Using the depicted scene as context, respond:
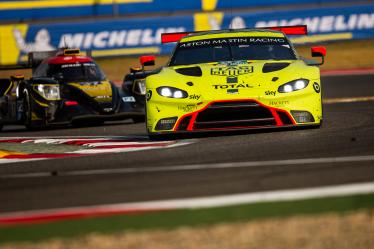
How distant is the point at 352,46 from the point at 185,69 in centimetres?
1895

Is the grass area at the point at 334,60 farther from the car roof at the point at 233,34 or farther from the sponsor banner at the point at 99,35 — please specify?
the car roof at the point at 233,34

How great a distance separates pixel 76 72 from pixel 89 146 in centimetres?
512

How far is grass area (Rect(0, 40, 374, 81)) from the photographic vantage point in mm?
25703

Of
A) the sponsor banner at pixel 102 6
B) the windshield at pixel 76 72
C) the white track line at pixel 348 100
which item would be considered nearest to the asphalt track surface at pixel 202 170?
the windshield at pixel 76 72

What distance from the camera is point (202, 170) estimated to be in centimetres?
717

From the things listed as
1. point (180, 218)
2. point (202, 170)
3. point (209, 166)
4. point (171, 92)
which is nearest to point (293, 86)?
point (171, 92)

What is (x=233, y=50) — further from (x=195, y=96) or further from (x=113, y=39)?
(x=113, y=39)

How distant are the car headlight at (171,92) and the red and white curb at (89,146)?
1.57 feet

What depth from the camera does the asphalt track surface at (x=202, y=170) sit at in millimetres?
6125

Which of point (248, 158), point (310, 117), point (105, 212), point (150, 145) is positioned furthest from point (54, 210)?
point (310, 117)

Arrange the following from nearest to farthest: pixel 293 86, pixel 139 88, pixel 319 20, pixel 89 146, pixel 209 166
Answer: pixel 209 166 < pixel 293 86 < pixel 89 146 < pixel 139 88 < pixel 319 20

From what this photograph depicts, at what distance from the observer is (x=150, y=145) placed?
9.54 metres

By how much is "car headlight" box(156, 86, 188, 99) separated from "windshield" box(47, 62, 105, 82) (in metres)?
4.98

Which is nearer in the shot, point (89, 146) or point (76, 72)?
point (89, 146)
